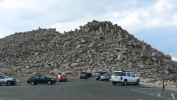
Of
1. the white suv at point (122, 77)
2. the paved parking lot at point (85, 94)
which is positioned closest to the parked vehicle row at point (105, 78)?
the white suv at point (122, 77)

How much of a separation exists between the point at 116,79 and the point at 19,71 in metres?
32.4

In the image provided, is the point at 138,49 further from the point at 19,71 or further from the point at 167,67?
the point at 19,71

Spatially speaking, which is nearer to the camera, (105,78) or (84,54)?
(105,78)

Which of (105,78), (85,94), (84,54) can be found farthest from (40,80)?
(84,54)

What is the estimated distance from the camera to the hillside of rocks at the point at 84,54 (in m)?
62.5

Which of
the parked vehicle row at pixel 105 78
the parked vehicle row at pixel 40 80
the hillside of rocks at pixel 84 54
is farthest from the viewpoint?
the hillside of rocks at pixel 84 54

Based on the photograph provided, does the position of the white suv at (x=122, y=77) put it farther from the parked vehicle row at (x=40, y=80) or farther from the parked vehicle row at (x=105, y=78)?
the parked vehicle row at (x=40, y=80)

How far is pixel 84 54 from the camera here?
69875 mm

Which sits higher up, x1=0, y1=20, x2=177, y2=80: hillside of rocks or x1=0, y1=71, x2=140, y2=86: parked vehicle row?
x1=0, y1=20, x2=177, y2=80: hillside of rocks

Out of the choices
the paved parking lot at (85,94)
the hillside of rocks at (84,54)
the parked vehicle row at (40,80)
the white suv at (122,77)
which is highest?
the hillside of rocks at (84,54)

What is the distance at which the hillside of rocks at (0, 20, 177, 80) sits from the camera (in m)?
62.5

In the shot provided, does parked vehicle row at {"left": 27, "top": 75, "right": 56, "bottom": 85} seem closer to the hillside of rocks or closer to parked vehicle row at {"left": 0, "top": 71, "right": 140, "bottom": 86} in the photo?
parked vehicle row at {"left": 0, "top": 71, "right": 140, "bottom": 86}

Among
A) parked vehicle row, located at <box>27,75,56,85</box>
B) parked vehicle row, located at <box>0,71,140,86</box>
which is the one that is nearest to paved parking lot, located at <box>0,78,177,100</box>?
parked vehicle row, located at <box>0,71,140,86</box>

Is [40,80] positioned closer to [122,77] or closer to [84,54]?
[122,77]
